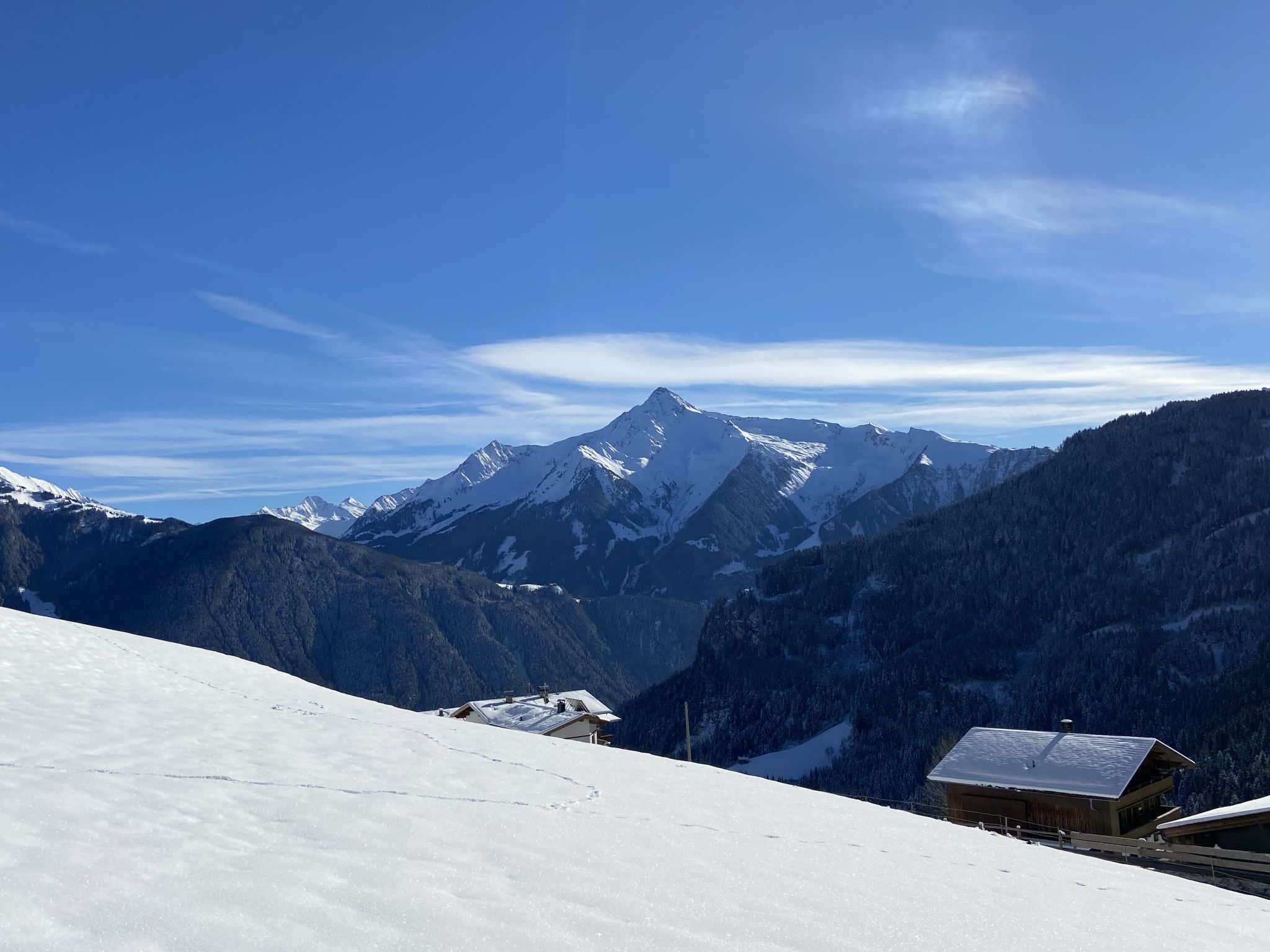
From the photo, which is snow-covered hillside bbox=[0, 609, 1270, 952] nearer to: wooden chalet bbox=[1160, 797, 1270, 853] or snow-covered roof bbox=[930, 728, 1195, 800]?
wooden chalet bbox=[1160, 797, 1270, 853]

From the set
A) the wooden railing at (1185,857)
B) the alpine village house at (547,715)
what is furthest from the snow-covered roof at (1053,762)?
the alpine village house at (547,715)

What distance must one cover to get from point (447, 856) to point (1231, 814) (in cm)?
3034

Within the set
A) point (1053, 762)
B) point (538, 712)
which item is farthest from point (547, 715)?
point (1053, 762)

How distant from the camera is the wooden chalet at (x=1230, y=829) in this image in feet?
91.4

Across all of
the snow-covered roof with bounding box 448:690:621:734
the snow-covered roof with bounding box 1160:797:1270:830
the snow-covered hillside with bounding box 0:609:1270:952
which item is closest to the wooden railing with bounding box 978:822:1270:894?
the snow-covered roof with bounding box 1160:797:1270:830

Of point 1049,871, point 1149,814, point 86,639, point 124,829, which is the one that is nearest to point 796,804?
point 1049,871

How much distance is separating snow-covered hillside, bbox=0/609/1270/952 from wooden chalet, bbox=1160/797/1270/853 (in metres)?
16.8

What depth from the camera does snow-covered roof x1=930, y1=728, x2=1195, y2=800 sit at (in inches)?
1704

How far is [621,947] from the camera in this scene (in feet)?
20.3

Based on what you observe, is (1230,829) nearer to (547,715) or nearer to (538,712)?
(547,715)

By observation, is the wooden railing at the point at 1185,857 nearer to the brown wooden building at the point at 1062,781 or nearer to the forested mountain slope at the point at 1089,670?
the brown wooden building at the point at 1062,781

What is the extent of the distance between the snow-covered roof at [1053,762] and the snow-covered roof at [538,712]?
105ft

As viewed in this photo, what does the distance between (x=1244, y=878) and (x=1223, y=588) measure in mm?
171308

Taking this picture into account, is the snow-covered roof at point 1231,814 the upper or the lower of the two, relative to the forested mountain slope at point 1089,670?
upper
